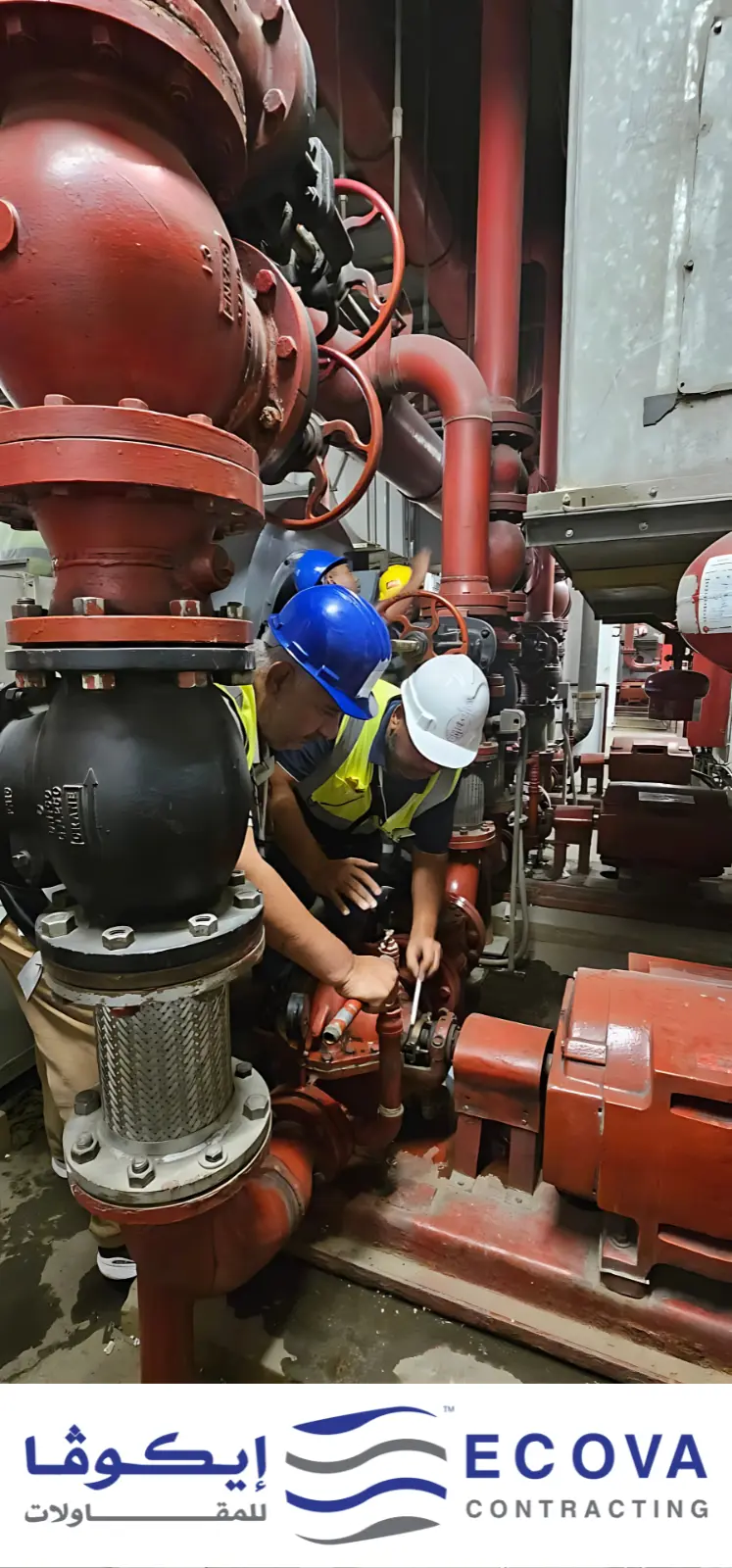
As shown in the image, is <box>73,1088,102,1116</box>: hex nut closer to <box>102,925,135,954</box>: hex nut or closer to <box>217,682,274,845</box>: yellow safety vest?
<box>102,925,135,954</box>: hex nut

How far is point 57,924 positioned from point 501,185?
2.94 meters

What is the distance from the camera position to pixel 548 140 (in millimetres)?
3223

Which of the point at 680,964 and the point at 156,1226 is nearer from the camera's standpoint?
the point at 156,1226

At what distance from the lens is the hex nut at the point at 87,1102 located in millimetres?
854

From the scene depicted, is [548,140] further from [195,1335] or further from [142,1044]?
[195,1335]

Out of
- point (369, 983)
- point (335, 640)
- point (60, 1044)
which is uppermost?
point (335, 640)

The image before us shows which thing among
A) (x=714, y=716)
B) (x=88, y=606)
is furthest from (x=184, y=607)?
(x=714, y=716)

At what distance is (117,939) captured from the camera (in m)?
0.67

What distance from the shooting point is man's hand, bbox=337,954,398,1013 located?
1.25m

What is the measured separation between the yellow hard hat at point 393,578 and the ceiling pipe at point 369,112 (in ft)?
3.96

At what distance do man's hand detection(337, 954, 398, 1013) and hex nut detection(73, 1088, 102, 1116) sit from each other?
0.48 meters

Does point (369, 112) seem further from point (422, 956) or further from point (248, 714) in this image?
point (422, 956)

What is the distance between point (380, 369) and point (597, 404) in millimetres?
1136

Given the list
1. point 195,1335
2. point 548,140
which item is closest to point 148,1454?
point 195,1335
